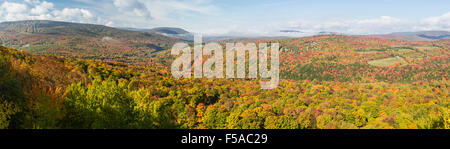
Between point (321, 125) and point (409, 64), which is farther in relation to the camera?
point (409, 64)

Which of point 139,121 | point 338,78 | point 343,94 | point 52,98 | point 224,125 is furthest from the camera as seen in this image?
point 338,78

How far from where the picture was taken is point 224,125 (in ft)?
88.8

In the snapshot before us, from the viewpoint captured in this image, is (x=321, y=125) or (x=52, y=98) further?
(x=321, y=125)

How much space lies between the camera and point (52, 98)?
1097 centimetres
